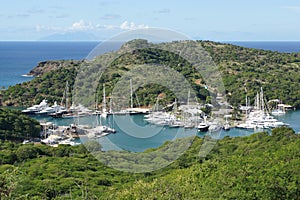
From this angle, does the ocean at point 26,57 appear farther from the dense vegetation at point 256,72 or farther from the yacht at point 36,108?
the dense vegetation at point 256,72

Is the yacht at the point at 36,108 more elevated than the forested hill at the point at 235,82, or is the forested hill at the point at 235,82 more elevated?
the forested hill at the point at 235,82

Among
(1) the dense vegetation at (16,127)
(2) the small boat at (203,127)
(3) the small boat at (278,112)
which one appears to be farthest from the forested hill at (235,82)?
(1) the dense vegetation at (16,127)

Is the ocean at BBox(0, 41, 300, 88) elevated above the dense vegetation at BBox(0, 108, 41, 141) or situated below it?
above

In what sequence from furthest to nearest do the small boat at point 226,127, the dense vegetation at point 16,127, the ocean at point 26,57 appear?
1. the ocean at point 26,57
2. the small boat at point 226,127
3. the dense vegetation at point 16,127

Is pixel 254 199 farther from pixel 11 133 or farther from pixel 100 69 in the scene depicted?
pixel 11 133

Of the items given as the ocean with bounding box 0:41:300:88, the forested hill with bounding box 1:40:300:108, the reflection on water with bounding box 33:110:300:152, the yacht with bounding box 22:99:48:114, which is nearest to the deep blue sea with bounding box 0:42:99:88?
the ocean with bounding box 0:41:300:88

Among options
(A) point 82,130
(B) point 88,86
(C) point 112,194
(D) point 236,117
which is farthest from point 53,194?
(D) point 236,117

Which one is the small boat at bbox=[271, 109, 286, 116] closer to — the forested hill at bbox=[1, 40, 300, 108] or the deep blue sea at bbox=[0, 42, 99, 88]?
the forested hill at bbox=[1, 40, 300, 108]

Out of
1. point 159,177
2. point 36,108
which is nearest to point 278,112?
point 36,108
